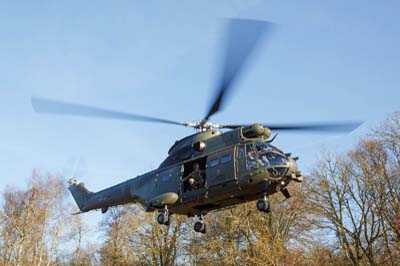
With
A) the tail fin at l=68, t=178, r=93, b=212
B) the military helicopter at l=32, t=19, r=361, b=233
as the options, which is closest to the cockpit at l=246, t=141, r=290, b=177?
the military helicopter at l=32, t=19, r=361, b=233

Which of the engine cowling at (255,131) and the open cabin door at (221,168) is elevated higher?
the engine cowling at (255,131)

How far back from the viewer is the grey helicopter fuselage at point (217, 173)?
13789 mm

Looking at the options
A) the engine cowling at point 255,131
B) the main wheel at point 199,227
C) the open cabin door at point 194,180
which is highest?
the engine cowling at point 255,131

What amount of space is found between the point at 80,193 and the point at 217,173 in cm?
916

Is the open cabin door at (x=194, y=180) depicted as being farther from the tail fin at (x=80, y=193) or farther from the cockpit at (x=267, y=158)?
the tail fin at (x=80, y=193)

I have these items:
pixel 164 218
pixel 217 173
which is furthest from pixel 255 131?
pixel 164 218

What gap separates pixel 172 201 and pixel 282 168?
406cm

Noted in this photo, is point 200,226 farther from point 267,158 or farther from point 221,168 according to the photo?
point 267,158

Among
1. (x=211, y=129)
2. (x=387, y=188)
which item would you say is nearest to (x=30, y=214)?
(x=211, y=129)

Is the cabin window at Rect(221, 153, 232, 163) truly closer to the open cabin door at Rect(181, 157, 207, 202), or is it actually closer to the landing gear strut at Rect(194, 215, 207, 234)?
the open cabin door at Rect(181, 157, 207, 202)

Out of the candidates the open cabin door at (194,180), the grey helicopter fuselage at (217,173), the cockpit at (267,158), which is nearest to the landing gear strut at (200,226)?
the grey helicopter fuselage at (217,173)

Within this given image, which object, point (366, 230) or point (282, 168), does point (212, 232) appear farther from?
point (282, 168)

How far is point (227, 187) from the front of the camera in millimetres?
14148

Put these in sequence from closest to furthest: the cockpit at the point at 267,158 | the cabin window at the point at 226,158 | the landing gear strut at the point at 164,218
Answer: the cockpit at the point at 267,158, the cabin window at the point at 226,158, the landing gear strut at the point at 164,218
